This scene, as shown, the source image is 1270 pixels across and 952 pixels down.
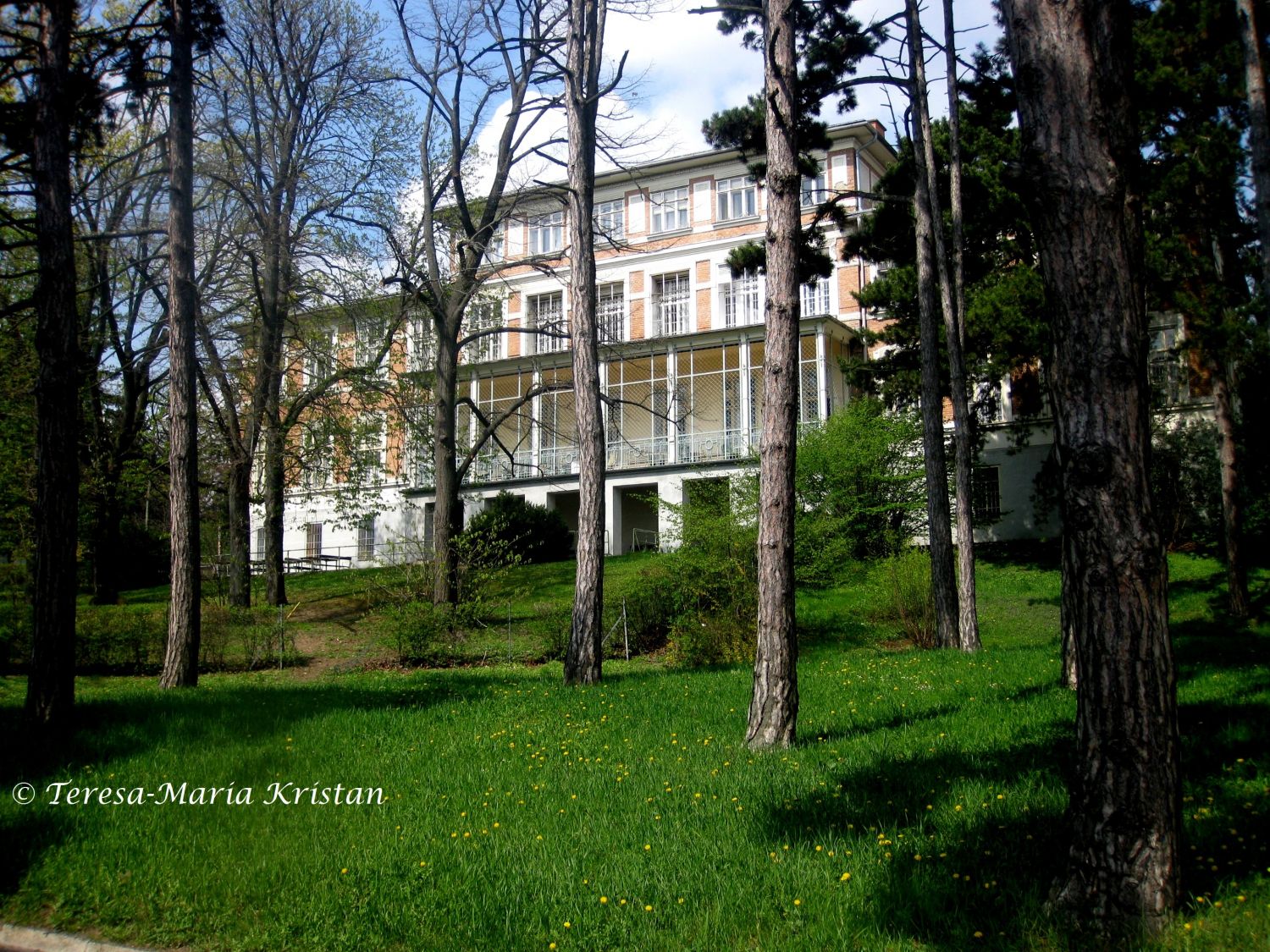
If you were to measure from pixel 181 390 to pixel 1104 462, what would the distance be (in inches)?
447

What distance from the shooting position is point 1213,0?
19.2m

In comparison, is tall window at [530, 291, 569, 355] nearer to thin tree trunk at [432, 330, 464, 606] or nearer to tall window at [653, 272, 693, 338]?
tall window at [653, 272, 693, 338]

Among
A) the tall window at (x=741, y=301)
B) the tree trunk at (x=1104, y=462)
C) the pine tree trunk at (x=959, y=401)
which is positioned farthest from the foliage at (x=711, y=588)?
the tall window at (x=741, y=301)

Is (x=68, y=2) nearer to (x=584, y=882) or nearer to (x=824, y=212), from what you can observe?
(x=584, y=882)

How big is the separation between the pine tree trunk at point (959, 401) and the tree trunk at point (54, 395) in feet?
37.6

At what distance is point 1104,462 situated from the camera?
4012 millimetres

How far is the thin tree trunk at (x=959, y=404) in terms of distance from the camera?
1430 cm

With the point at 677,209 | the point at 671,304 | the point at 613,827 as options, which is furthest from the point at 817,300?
the point at 613,827

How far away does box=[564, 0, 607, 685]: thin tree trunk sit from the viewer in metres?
12.1

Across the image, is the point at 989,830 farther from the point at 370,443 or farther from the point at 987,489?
the point at 987,489

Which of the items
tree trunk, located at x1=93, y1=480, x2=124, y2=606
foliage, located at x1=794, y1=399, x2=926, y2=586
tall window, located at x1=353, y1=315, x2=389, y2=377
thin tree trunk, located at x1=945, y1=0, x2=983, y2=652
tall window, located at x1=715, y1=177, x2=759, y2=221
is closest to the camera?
thin tree trunk, located at x1=945, y1=0, x2=983, y2=652

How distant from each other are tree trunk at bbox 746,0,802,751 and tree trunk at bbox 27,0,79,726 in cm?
617

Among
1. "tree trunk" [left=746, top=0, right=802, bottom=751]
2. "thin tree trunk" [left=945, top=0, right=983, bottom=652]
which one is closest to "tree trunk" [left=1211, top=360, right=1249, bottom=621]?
"thin tree trunk" [left=945, top=0, right=983, bottom=652]

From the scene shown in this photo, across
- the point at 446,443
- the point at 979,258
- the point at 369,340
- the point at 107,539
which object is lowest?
the point at 107,539
